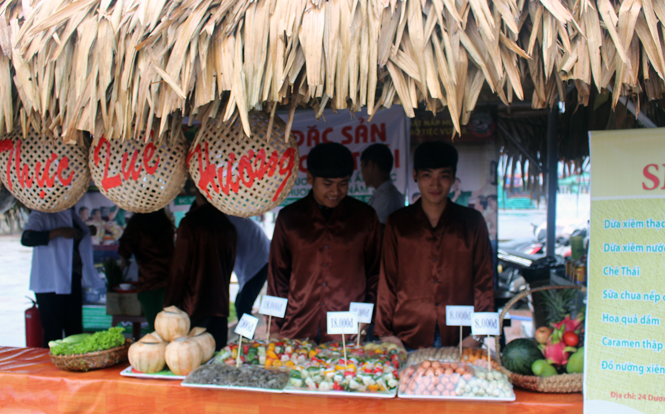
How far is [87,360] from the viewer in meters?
2.14

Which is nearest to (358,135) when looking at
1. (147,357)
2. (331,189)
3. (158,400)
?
(331,189)

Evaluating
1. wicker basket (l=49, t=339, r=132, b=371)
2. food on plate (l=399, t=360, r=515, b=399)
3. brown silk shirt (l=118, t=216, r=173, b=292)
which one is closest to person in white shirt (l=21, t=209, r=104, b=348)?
brown silk shirt (l=118, t=216, r=173, b=292)

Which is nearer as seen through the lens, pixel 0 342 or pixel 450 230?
pixel 450 230

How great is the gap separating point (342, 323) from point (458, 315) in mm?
552

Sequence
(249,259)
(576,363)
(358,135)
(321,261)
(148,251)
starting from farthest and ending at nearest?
(249,259)
(148,251)
(358,135)
(321,261)
(576,363)

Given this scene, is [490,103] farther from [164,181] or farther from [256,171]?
[164,181]

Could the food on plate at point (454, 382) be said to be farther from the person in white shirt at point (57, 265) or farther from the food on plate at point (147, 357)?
the person in white shirt at point (57, 265)

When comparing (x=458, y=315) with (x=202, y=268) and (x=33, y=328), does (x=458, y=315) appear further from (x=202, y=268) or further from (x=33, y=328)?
(x=33, y=328)

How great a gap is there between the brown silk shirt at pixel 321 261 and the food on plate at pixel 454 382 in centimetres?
76

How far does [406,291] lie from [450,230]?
0.43 metres

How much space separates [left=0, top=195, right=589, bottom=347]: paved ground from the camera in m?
5.71

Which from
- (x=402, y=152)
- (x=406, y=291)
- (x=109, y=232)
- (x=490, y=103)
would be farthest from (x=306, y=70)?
(x=109, y=232)

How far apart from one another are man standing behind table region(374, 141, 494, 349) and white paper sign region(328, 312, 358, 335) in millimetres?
526

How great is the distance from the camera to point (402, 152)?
3.51 m
